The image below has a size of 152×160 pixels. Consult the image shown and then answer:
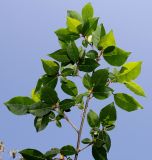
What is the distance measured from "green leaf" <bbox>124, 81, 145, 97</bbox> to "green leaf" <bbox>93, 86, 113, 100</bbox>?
21cm

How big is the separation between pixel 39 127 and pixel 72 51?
0.50m

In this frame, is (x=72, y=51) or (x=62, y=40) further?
(x=62, y=40)

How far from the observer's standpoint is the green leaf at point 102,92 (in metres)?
1.87

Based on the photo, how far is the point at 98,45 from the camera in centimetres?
205

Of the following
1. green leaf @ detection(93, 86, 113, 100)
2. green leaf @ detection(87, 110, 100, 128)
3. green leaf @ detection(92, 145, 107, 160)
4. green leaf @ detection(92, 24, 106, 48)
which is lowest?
green leaf @ detection(92, 145, 107, 160)

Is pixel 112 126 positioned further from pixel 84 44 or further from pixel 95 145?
pixel 84 44

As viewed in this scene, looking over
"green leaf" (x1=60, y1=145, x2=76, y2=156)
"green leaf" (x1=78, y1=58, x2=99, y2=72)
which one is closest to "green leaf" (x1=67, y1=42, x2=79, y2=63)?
"green leaf" (x1=78, y1=58, x2=99, y2=72)

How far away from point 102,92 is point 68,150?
15.4 inches

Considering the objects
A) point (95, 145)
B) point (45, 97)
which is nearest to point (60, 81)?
point (45, 97)

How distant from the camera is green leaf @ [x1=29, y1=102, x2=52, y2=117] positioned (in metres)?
1.86

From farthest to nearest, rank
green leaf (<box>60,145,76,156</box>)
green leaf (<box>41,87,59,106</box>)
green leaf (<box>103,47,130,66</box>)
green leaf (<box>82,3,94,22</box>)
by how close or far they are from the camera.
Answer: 1. green leaf (<box>82,3,94,22</box>)
2. green leaf (<box>103,47,130,66</box>)
3. green leaf (<box>41,87,59,106</box>)
4. green leaf (<box>60,145,76,156</box>)

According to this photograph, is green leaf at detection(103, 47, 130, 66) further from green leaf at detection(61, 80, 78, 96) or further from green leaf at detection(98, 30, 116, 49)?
green leaf at detection(61, 80, 78, 96)

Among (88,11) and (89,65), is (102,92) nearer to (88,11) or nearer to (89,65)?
(89,65)

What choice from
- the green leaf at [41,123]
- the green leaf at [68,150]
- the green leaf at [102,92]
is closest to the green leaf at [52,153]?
the green leaf at [68,150]
